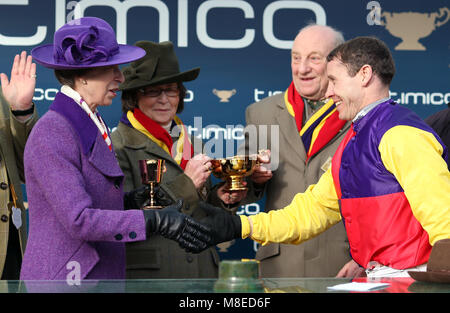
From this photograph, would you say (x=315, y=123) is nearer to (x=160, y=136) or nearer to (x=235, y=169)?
(x=235, y=169)

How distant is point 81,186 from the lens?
2.66 meters

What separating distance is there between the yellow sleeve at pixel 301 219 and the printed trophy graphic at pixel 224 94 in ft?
6.05

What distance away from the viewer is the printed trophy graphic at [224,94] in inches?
199

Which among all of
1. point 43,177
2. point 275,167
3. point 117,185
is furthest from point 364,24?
point 43,177

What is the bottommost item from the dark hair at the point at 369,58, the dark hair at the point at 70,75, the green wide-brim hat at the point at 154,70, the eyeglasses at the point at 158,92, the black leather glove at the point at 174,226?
the black leather glove at the point at 174,226

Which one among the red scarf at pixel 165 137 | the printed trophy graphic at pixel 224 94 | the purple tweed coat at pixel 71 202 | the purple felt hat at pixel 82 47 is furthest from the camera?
the printed trophy graphic at pixel 224 94

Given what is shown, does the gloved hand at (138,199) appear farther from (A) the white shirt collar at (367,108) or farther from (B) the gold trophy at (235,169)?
(A) the white shirt collar at (367,108)

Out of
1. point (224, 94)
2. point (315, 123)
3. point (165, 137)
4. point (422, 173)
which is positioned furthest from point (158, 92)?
point (422, 173)

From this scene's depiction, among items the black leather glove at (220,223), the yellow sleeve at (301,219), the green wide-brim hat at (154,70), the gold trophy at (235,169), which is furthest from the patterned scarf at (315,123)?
the black leather glove at (220,223)

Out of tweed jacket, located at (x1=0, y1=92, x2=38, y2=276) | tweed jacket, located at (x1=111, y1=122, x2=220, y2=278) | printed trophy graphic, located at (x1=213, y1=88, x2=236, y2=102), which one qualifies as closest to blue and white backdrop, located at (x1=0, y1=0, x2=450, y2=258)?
printed trophy graphic, located at (x1=213, y1=88, x2=236, y2=102)

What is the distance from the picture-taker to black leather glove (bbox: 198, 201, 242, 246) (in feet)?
9.93

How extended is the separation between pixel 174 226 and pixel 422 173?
3.07ft

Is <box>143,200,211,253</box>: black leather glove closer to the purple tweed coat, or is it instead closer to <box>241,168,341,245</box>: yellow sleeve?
the purple tweed coat

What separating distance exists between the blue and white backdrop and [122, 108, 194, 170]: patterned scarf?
2.73 feet
